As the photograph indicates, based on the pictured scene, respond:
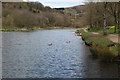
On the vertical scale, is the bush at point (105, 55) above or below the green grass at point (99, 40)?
below

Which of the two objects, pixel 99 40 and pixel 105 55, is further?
pixel 99 40

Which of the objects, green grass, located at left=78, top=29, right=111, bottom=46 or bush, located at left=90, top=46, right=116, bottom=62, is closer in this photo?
bush, located at left=90, top=46, right=116, bottom=62

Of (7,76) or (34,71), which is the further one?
(34,71)

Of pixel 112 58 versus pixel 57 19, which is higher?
pixel 57 19

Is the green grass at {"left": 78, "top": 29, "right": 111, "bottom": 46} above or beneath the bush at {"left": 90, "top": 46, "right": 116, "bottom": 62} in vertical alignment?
above

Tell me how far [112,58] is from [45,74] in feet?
23.3

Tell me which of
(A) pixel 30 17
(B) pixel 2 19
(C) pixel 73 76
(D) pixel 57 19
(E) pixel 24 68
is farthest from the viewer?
(D) pixel 57 19

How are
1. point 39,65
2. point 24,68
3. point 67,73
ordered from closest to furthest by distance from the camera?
point 67,73, point 24,68, point 39,65

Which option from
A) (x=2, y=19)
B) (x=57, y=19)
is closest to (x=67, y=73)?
(x=2, y=19)

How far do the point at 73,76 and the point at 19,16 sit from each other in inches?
5030

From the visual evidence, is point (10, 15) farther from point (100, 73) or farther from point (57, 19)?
point (100, 73)

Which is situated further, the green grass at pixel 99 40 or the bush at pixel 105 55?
the green grass at pixel 99 40

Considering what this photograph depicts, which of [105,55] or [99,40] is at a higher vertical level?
[99,40]

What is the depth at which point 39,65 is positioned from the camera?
20.3m
